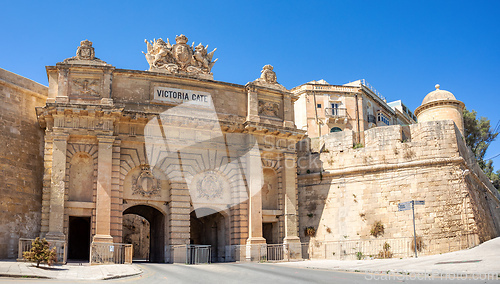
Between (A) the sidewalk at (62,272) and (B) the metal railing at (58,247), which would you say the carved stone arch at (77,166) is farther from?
(A) the sidewalk at (62,272)

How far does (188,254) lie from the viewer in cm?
2352

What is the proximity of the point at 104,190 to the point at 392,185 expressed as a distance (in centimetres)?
1310

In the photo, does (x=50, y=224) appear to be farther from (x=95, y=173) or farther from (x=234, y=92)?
(x=234, y=92)

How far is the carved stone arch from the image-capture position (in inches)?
898

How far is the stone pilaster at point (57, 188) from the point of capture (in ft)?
70.7

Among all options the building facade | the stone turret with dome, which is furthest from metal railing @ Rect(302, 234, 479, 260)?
the stone turret with dome

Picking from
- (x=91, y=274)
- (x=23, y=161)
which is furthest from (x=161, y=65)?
(x=91, y=274)

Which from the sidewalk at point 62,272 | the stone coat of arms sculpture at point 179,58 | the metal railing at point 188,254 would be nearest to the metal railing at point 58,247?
the sidewalk at point 62,272

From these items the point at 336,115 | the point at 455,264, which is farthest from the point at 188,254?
the point at 336,115

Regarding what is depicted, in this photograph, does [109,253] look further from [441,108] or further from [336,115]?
[336,115]

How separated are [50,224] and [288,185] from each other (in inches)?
440

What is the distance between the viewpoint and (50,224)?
21.6 meters

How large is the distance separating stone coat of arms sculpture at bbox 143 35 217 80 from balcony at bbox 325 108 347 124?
16127mm

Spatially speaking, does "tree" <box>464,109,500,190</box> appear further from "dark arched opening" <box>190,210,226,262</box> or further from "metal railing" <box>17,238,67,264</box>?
"metal railing" <box>17,238,67,264</box>
